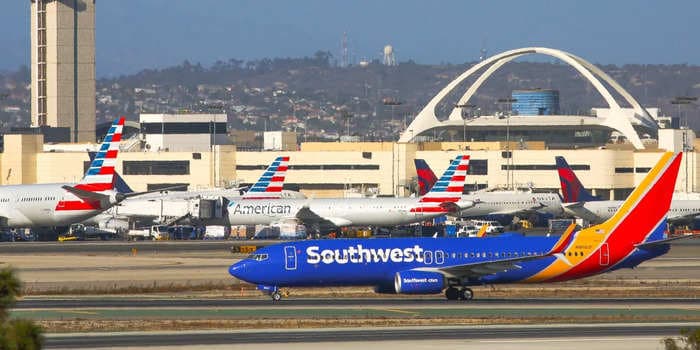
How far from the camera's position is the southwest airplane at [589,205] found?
13475 centimetres

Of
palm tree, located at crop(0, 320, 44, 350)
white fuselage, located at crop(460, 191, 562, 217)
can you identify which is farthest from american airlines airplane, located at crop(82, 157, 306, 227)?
palm tree, located at crop(0, 320, 44, 350)

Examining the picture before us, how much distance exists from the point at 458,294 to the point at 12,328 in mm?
36854

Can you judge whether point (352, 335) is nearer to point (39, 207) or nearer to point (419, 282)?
point (419, 282)

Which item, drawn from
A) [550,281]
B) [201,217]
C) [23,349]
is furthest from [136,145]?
[23,349]

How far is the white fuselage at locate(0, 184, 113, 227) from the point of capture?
110m

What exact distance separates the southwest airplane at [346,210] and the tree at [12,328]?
3896 inches

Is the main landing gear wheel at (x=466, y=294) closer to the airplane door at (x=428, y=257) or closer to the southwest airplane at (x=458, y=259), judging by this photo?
the southwest airplane at (x=458, y=259)

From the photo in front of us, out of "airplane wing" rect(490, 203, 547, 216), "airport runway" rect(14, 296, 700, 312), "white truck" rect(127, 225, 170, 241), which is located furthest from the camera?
"airplane wing" rect(490, 203, 547, 216)

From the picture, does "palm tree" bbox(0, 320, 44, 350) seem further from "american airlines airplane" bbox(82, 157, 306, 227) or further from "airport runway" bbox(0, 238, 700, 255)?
"american airlines airplane" bbox(82, 157, 306, 227)

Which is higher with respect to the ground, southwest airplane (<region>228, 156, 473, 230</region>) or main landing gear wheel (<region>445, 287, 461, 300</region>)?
southwest airplane (<region>228, 156, 473, 230</region>)

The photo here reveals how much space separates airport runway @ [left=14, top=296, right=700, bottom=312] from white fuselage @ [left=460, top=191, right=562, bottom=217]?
8294 centimetres

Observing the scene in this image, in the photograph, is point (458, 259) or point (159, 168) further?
point (159, 168)

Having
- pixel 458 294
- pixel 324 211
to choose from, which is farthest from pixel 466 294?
pixel 324 211

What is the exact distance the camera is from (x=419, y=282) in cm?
5909
